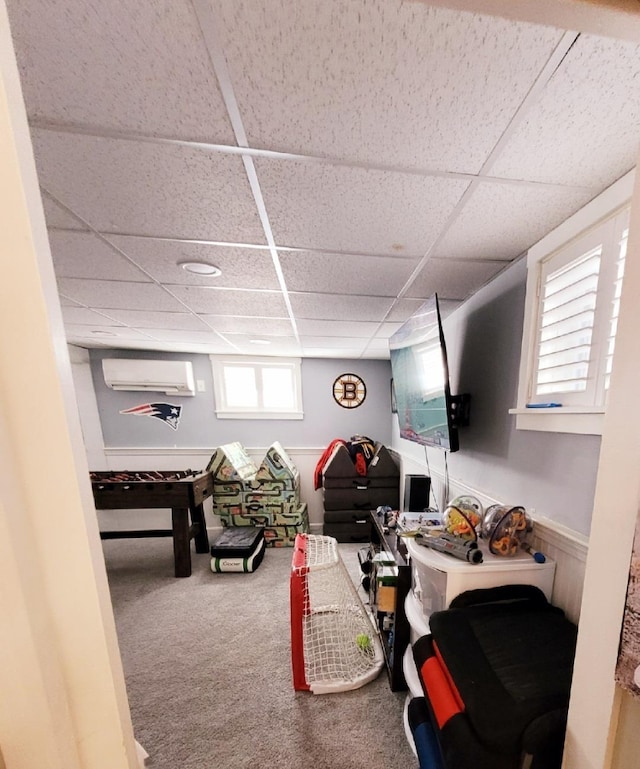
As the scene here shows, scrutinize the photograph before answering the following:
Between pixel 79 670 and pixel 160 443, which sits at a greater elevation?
pixel 79 670

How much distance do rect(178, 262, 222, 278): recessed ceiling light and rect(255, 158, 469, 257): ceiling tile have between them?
0.43m

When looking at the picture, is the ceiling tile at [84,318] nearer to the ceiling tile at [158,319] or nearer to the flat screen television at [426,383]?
the ceiling tile at [158,319]

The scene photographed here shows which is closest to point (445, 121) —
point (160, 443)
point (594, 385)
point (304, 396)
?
point (594, 385)

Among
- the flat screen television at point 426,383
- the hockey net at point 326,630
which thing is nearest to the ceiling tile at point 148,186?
the flat screen television at point 426,383

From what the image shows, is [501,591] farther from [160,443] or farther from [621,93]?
[160,443]

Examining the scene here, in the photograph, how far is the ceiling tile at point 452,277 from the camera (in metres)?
1.26

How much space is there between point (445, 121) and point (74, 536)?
3.51ft

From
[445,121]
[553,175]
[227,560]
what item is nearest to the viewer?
[445,121]

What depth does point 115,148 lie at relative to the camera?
0.69m

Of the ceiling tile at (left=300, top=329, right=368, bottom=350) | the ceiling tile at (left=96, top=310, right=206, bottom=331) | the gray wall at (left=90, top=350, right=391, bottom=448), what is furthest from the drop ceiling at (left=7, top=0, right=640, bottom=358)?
the gray wall at (left=90, top=350, right=391, bottom=448)

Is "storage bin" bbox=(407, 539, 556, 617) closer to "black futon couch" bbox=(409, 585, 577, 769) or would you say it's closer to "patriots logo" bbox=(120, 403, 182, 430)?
"black futon couch" bbox=(409, 585, 577, 769)

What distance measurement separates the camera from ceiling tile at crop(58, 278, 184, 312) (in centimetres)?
148

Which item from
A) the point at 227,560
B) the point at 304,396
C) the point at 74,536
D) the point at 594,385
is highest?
the point at 594,385

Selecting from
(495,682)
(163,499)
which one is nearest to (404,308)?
(495,682)
